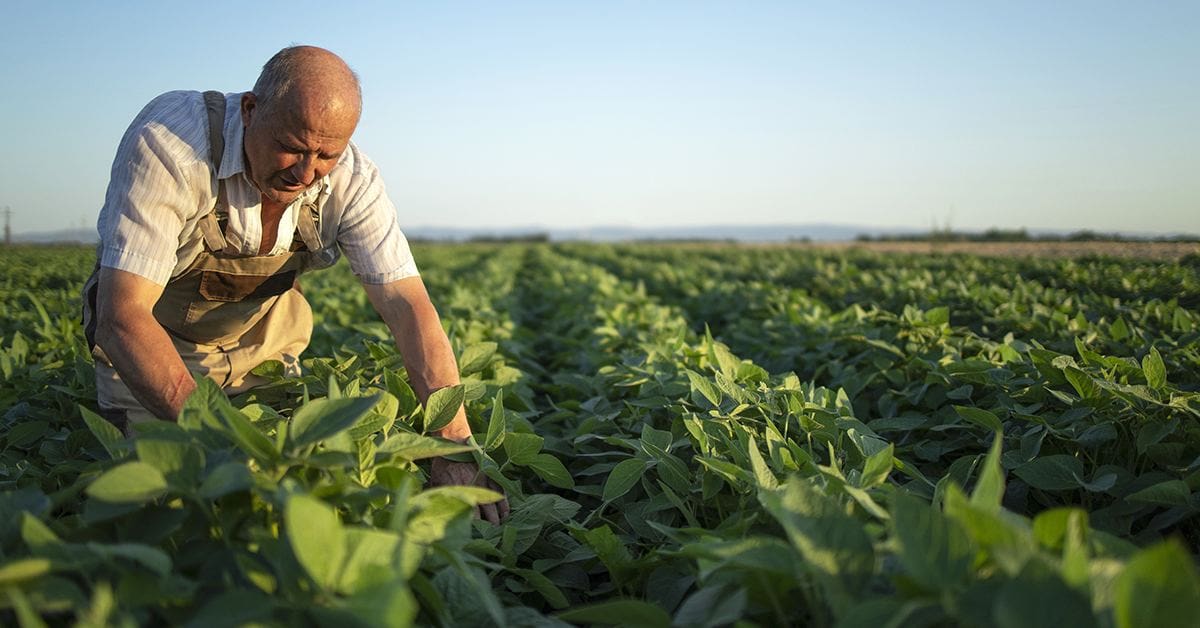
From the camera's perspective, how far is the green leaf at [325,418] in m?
1.30

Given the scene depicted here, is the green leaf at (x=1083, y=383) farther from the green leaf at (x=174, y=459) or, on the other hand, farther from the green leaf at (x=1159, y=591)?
the green leaf at (x=174, y=459)

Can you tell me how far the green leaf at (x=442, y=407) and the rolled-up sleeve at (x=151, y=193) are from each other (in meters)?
0.84

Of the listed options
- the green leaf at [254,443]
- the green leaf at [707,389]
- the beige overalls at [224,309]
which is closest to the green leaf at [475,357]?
the beige overalls at [224,309]

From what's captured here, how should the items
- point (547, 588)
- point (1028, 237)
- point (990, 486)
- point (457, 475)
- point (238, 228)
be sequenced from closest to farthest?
point (990, 486) → point (547, 588) → point (457, 475) → point (238, 228) → point (1028, 237)

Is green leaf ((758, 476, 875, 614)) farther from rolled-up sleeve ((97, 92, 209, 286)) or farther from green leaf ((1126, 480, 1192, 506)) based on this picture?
rolled-up sleeve ((97, 92, 209, 286))

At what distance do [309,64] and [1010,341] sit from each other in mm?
3192

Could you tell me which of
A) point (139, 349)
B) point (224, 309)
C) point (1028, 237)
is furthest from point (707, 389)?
point (1028, 237)

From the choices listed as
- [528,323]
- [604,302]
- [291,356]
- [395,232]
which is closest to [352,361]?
[395,232]

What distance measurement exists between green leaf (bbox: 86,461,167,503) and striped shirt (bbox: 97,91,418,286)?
1.08 metres

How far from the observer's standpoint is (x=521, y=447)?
2.11m

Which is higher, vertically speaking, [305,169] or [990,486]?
[305,169]

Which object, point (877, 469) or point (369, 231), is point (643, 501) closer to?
point (877, 469)

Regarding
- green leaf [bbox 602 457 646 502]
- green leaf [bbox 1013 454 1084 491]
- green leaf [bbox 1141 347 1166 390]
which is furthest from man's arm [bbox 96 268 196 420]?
green leaf [bbox 1141 347 1166 390]

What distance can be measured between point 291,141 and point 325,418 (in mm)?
1081
